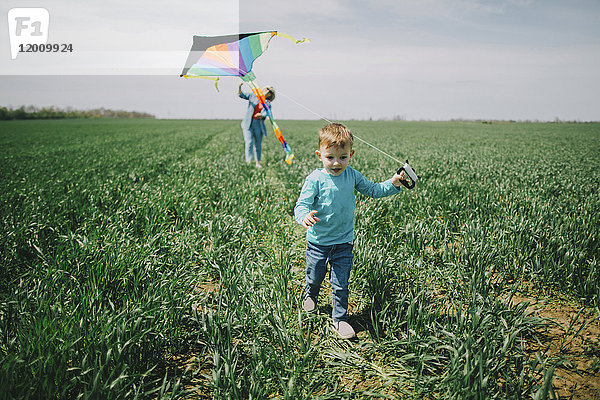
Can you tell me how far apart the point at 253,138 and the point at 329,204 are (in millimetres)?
7989

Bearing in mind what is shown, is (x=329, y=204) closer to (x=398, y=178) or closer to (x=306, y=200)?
(x=306, y=200)

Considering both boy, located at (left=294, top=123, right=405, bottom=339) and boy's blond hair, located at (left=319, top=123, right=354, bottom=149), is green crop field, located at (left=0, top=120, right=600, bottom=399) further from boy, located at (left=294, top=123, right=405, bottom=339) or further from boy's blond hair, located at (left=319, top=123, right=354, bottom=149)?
boy's blond hair, located at (left=319, top=123, right=354, bottom=149)

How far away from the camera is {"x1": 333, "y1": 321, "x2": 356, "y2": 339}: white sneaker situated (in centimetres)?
265

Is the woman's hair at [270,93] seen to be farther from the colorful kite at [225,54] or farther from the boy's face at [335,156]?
Result: the boy's face at [335,156]

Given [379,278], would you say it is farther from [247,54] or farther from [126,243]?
[247,54]

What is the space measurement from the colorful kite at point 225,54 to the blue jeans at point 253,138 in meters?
4.61

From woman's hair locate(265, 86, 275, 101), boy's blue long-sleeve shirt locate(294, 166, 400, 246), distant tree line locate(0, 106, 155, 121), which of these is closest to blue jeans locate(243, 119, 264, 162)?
woman's hair locate(265, 86, 275, 101)

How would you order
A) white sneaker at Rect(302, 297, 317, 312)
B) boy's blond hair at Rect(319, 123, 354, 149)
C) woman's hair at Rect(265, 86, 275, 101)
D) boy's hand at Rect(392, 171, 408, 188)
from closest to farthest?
boy's blond hair at Rect(319, 123, 354, 149), boy's hand at Rect(392, 171, 408, 188), white sneaker at Rect(302, 297, 317, 312), woman's hair at Rect(265, 86, 275, 101)

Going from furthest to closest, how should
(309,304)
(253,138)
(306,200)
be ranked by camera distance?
(253,138), (309,304), (306,200)

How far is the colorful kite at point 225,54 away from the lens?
452 centimetres

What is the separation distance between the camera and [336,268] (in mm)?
2793

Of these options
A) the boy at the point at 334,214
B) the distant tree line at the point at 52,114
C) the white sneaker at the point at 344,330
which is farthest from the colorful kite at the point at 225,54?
the distant tree line at the point at 52,114

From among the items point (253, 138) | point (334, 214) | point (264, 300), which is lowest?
point (264, 300)

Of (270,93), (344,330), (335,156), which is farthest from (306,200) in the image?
(270,93)
